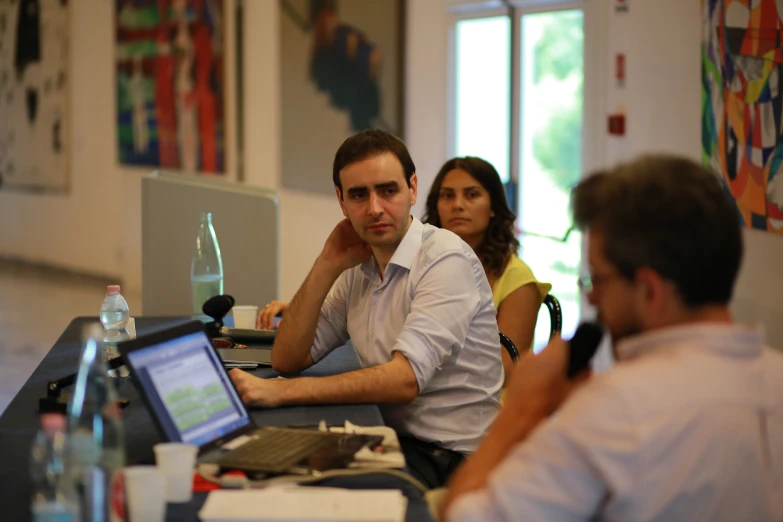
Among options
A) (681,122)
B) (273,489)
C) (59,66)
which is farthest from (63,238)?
(273,489)

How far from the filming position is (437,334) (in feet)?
6.92

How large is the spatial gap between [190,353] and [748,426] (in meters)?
1.03

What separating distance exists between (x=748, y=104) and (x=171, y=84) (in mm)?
6215

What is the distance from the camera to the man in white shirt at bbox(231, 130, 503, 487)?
2072 mm

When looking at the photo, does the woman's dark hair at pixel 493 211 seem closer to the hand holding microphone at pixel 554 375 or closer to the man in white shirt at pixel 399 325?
the man in white shirt at pixel 399 325

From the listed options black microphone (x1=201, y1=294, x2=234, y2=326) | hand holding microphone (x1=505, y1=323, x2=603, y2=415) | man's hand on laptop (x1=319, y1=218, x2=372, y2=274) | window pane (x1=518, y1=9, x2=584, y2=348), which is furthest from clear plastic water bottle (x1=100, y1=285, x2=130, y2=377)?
window pane (x1=518, y1=9, x2=584, y2=348)

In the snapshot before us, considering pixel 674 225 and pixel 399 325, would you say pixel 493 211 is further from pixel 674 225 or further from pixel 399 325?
pixel 674 225

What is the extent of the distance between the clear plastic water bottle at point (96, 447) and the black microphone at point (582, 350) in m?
0.66

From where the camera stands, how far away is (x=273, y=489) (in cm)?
151

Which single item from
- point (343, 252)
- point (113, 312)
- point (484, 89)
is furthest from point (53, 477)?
point (484, 89)

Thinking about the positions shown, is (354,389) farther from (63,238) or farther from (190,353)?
(63,238)

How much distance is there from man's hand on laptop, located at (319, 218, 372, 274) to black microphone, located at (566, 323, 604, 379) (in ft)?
3.65

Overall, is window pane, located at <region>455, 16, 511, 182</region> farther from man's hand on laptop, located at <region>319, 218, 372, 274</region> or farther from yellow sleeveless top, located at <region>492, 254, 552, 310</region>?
man's hand on laptop, located at <region>319, 218, 372, 274</region>

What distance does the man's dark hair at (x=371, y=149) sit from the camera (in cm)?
235
